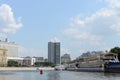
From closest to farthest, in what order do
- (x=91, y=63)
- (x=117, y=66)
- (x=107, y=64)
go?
(x=117, y=66) < (x=107, y=64) < (x=91, y=63)

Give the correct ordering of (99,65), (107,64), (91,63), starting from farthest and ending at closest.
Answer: (91,63) → (99,65) → (107,64)

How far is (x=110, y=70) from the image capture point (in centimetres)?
14300

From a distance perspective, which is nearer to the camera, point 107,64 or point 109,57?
point 107,64

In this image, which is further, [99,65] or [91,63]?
[91,63]

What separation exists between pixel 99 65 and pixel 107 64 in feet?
50.7

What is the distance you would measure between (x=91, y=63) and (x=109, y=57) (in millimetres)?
18747

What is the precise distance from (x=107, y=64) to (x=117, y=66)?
13.7 metres

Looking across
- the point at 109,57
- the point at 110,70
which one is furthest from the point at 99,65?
the point at 110,70

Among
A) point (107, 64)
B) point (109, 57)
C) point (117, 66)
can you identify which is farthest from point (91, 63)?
point (117, 66)

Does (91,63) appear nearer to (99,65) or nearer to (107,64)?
(99,65)

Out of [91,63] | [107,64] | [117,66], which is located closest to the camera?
[117,66]

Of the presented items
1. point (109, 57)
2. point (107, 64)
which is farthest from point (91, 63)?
point (107, 64)

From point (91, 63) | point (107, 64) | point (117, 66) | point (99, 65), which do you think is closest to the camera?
point (117, 66)

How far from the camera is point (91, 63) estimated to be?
622 ft
